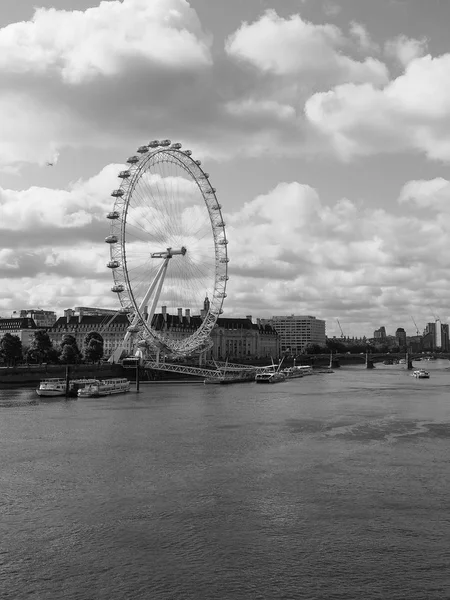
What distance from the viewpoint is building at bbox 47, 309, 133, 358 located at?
422 ft

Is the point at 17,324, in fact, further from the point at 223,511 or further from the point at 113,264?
the point at 223,511

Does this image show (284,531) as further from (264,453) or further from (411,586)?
(264,453)

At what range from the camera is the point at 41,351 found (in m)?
83.6

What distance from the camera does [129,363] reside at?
82.2 m

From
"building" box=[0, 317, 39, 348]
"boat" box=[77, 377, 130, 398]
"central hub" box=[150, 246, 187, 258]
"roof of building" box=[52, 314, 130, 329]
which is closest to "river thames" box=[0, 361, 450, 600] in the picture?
"boat" box=[77, 377, 130, 398]

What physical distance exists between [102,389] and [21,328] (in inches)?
3060

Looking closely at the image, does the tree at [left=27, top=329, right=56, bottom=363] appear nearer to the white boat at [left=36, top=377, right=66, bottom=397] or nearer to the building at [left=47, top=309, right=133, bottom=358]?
the white boat at [left=36, top=377, right=66, bottom=397]

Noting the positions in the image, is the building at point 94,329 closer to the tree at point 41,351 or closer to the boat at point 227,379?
the tree at point 41,351

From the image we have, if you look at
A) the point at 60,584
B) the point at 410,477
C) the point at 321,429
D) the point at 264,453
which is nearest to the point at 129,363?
the point at 321,429

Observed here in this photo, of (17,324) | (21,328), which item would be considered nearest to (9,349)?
(21,328)

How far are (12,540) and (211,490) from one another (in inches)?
278

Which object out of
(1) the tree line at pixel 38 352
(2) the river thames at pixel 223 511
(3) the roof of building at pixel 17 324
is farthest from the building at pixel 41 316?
(2) the river thames at pixel 223 511

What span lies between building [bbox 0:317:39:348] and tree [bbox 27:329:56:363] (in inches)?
1806

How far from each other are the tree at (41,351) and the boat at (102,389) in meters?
19.4
